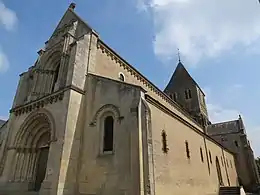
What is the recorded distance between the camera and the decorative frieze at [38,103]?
39.1ft

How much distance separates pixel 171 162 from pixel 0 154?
A: 11562mm

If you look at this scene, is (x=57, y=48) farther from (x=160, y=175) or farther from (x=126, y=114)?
(x=160, y=175)

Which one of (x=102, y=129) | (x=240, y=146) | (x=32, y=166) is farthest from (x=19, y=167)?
(x=240, y=146)

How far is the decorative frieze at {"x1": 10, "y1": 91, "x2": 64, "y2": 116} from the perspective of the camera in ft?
39.1

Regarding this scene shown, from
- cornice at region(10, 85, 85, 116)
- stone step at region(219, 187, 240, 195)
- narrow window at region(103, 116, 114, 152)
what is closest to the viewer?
narrow window at region(103, 116, 114, 152)

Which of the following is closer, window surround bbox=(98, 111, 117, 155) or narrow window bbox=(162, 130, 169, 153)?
window surround bbox=(98, 111, 117, 155)

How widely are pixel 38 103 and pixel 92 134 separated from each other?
4.82 metres

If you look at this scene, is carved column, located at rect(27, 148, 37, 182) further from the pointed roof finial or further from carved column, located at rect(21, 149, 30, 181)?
the pointed roof finial

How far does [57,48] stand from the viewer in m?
15.9

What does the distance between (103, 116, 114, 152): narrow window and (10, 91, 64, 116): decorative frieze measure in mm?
3194

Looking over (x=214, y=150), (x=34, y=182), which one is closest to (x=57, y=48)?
(x=34, y=182)

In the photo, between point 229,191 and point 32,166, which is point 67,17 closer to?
point 32,166

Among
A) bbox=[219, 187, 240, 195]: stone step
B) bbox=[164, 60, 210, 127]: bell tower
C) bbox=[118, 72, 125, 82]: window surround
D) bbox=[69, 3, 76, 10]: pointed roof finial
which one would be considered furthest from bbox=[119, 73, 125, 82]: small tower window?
bbox=[164, 60, 210, 127]: bell tower

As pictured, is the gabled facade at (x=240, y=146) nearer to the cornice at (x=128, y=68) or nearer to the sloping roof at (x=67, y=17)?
the cornice at (x=128, y=68)
